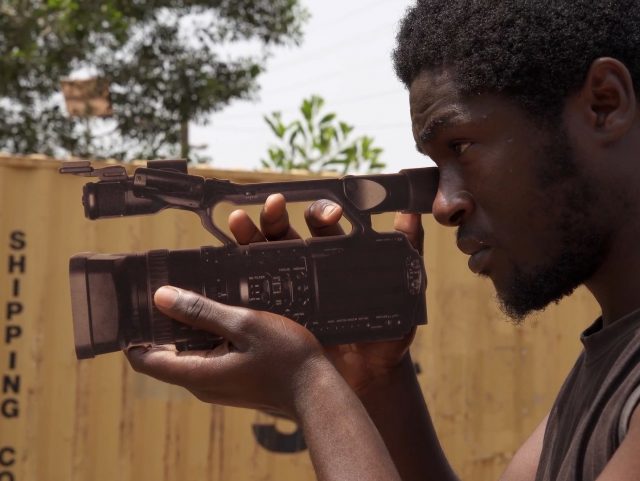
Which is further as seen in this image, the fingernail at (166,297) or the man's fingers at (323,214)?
the man's fingers at (323,214)

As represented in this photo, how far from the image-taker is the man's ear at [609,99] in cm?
156

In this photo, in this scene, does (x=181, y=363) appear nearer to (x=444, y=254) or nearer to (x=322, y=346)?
(x=322, y=346)

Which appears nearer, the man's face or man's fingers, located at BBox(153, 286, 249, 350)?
the man's face

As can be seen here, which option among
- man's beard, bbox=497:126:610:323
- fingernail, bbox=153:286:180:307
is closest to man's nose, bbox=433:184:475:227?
man's beard, bbox=497:126:610:323

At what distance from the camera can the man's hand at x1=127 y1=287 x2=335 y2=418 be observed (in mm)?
1694

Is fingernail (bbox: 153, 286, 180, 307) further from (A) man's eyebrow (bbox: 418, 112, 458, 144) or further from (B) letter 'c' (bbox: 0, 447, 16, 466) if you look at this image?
(B) letter 'c' (bbox: 0, 447, 16, 466)

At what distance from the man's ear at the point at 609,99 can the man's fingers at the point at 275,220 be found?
60 centimetres

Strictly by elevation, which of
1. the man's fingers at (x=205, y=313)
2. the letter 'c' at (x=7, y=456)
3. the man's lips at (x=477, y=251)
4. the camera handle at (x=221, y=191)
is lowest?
the letter 'c' at (x=7, y=456)

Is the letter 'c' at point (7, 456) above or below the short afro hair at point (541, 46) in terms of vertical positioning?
below

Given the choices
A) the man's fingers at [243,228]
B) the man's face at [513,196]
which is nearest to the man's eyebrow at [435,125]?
the man's face at [513,196]

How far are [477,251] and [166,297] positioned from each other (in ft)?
1.81

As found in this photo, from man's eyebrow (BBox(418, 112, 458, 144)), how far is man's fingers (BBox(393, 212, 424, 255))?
33 centimetres

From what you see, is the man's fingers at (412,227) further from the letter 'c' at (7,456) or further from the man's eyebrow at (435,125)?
the letter 'c' at (7,456)

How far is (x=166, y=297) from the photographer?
5.67 ft
